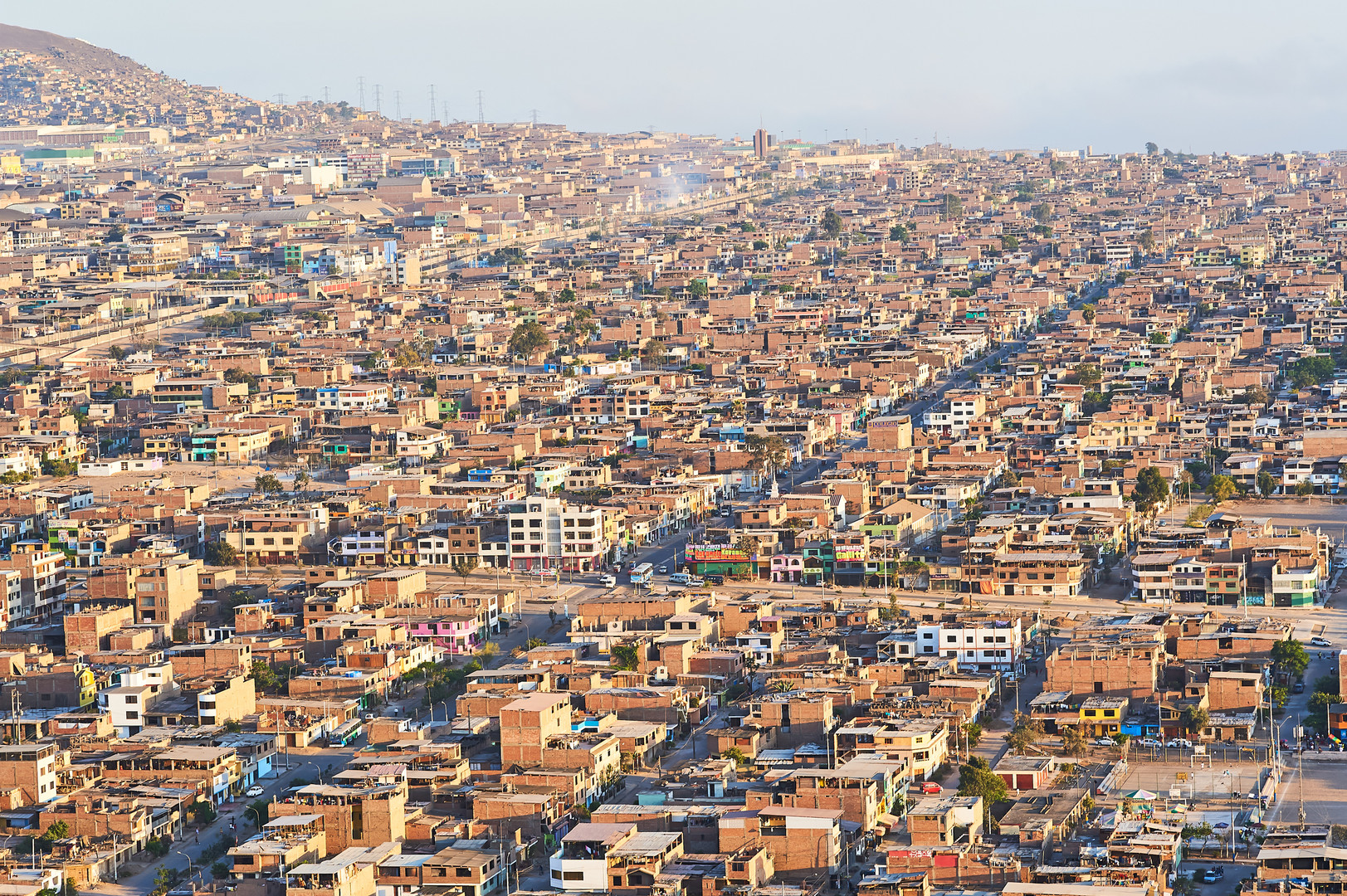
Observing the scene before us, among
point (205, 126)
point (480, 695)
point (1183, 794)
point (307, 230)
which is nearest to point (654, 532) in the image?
point (480, 695)

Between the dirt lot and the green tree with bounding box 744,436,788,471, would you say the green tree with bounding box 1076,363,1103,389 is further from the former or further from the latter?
the dirt lot

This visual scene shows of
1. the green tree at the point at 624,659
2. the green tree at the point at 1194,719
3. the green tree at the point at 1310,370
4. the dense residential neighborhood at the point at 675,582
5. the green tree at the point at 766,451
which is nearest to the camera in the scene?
the dense residential neighborhood at the point at 675,582

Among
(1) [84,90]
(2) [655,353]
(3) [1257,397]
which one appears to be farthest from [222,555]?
(1) [84,90]

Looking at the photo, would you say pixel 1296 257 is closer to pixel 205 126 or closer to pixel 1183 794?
pixel 1183 794

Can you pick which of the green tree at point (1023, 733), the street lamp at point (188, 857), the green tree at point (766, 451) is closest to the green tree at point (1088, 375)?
the green tree at point (766, 451)

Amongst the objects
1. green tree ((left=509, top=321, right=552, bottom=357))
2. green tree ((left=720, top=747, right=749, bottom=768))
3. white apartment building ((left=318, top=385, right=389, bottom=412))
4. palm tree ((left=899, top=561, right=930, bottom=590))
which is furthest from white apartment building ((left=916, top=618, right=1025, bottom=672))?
green tree ((left=509, top=321, right=552, bottom=357))

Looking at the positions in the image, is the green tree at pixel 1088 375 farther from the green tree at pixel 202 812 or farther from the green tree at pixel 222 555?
the green tree at pixel 202 812

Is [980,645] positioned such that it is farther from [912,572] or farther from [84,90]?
[84,90]
